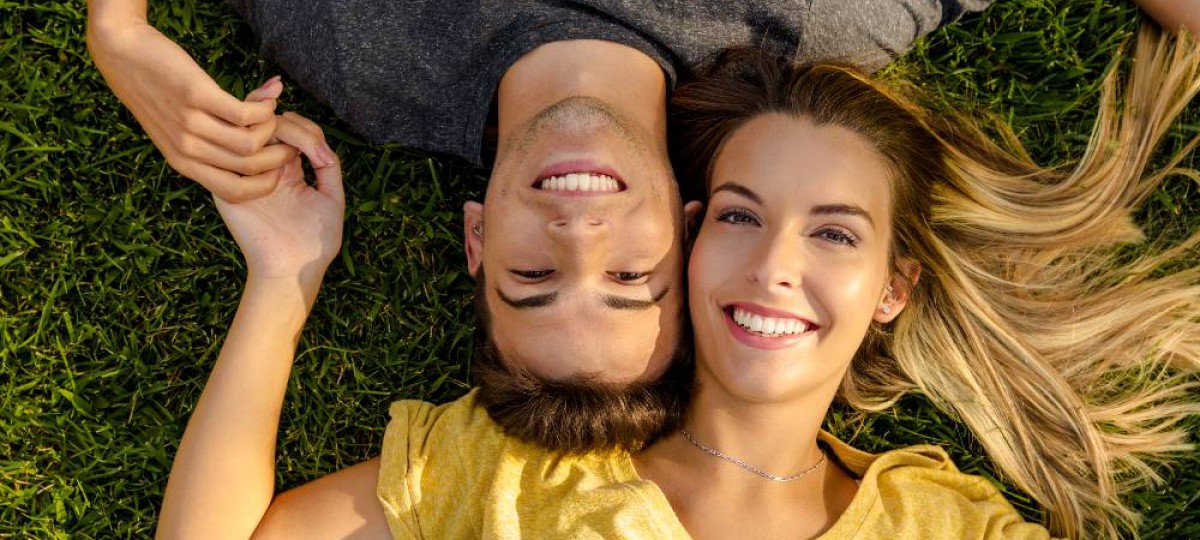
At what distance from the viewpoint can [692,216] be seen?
12.0 feet

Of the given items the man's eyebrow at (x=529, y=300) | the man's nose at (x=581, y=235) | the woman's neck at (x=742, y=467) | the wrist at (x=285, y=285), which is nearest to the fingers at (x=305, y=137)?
the wrist at (x=285, y=285)

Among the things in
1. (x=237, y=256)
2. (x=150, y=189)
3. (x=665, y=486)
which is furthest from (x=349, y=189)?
(x=665, y=486)

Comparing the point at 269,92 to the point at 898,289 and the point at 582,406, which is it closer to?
the point at 582,406

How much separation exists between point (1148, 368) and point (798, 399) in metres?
1.43

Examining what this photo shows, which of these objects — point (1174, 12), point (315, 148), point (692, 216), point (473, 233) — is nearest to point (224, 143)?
point (315, 148)

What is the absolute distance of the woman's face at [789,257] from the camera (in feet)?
11.0

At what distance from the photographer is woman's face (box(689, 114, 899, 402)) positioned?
11.0ft

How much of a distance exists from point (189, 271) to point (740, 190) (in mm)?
2133

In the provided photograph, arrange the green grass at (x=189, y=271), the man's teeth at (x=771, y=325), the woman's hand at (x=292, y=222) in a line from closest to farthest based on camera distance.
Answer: the man's teeth at (x=771, y=325) → the woman's hand at (x=292, y=222) → the green grass at (x=189, y=271)

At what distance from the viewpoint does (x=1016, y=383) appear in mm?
3973

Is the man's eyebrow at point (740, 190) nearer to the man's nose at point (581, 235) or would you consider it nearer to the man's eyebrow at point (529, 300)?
the man's nose at point (581, 235)

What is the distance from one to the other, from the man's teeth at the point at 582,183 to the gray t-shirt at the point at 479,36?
0.57 metres

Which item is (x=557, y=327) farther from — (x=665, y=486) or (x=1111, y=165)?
(x=1111, y=165)

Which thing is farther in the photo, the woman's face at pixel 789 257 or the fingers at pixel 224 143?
the fingers at pixel 224 143
